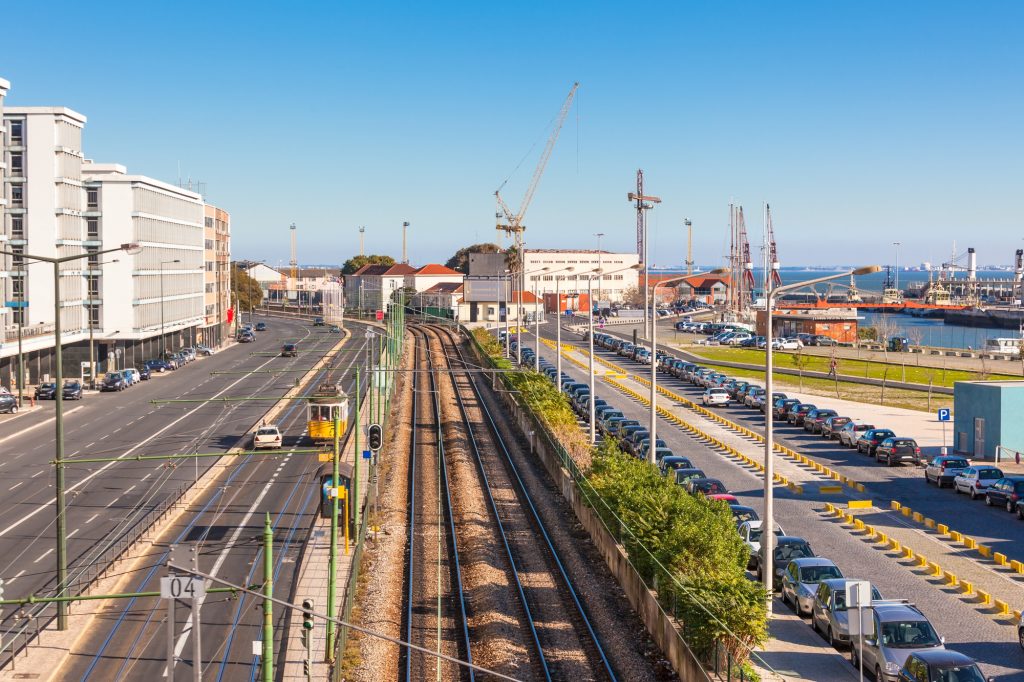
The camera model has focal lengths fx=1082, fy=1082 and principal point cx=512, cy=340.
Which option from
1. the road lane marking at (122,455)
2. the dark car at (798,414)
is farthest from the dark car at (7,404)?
the dark car at (798,414)

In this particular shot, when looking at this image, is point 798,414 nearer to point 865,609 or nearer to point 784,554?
point 784,554

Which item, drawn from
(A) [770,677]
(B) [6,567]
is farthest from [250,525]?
Result: (A) [770,677]

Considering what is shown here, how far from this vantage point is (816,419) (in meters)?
51.8

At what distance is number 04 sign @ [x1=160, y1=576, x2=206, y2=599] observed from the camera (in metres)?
14.7

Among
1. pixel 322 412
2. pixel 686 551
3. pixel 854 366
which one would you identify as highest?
pixel 686 551

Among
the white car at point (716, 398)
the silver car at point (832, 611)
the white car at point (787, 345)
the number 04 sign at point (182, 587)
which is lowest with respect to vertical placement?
the silver car at point (832, 611)

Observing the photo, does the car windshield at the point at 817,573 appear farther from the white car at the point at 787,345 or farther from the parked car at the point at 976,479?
the white car at the point at 787,345

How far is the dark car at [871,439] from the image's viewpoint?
45.2m

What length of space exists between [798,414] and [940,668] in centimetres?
3795

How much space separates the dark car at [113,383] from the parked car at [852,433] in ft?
149

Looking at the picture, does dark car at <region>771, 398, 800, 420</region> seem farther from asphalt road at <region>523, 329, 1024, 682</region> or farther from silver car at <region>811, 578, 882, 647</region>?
silver car at <region>811, 578, 882, 647</region>

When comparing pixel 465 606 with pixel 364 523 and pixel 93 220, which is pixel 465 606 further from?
pixel 93 220

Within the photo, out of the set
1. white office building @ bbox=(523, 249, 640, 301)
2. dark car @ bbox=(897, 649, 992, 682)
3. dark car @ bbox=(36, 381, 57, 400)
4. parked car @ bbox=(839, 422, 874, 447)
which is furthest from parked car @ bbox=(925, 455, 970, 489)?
white office building @ bbox=(523, 249, 640, 301)

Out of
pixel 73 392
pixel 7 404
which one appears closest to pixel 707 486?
pixel 7 404
